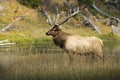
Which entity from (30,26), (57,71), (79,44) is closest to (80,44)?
(79,44)

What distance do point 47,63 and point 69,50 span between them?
5922mm

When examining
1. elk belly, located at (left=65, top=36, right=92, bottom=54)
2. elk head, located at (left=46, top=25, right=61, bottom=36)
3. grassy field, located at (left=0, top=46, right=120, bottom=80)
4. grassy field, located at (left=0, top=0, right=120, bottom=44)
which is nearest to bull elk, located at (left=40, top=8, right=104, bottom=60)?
elk belly, located at (left=65, top=36, right=92, bottom=54)

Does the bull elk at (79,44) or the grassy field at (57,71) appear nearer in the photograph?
the grassy field at (57,71)

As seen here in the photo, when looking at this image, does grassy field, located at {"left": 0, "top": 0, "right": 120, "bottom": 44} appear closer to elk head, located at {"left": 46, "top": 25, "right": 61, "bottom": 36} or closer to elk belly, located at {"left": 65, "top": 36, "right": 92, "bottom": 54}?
elk head, located at {"left": 46, "top": 25, "right": 61, "bottom": 36}

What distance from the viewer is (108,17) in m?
→ 60.6

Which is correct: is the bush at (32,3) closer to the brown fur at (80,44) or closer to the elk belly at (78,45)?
the brown fur at (80,44)

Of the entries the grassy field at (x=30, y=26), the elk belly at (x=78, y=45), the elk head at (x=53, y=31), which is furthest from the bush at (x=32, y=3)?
the elk belly at (x=78, y=45)

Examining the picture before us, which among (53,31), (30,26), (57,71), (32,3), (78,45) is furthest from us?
(32,3)

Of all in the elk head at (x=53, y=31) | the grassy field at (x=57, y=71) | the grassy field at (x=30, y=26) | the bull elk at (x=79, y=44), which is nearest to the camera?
the grassy field at (x=57, y=71)

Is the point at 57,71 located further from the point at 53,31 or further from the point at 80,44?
the point at 53,31

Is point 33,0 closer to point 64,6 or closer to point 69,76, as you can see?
A: point 64,6

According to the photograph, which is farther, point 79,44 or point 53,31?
point 53,31

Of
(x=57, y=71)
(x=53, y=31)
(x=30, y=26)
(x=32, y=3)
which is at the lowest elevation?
(x=57, y=71)

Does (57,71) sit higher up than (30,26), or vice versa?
(30,26)
